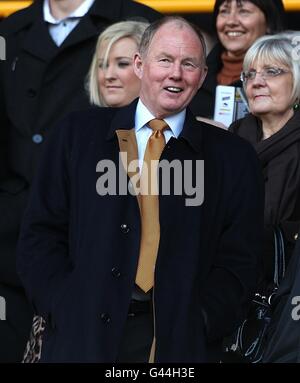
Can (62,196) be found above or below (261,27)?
below

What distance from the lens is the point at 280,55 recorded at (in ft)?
15.9

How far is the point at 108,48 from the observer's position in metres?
5.14

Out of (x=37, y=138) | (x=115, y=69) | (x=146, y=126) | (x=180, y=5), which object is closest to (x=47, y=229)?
(x=146, y=126)

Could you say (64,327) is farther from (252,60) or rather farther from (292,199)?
(252,60)

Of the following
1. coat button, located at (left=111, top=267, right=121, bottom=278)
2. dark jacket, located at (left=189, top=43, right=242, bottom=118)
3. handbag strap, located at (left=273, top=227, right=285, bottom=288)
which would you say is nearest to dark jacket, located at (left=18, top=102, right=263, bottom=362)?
coat button, located at (left=111, top=267, right=121, bottom=278)

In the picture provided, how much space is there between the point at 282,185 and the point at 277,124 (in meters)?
0.38

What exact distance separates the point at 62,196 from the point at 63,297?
0.35m

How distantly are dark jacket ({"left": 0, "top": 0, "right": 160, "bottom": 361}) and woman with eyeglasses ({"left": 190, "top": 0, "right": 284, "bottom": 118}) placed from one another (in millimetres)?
462

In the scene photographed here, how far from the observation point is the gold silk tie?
12.7 ft

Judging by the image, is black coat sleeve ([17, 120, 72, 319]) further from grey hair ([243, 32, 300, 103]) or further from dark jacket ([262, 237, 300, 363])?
grey hair ([243, 32, 300, 103])

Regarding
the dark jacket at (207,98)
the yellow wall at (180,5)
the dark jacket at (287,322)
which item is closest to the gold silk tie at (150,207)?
the dark jacket at (287,322)

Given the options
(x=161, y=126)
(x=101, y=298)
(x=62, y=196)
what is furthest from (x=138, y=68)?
(x=101, y=298)

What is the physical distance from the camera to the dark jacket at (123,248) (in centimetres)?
383

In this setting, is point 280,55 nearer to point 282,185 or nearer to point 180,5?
point 282,185
